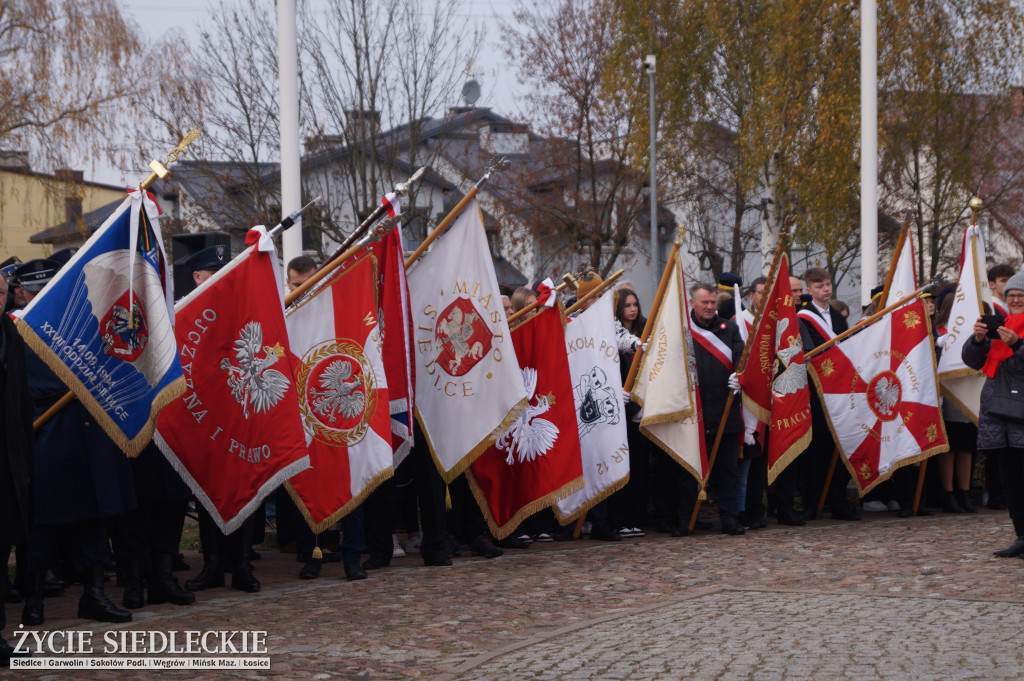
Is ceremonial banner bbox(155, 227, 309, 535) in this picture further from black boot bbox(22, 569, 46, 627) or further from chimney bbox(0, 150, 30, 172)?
chimney bbox(0, 150, 30, 172)

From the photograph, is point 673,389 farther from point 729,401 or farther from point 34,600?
point 34,600

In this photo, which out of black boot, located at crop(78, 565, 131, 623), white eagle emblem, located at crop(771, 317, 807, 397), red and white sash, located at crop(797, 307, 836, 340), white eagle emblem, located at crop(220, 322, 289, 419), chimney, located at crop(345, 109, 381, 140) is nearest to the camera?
black boot, located at crop(78, 565, 131, 623)

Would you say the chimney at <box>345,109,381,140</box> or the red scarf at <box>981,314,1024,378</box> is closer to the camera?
the red scarf at <box>981,314,1024,378</box>

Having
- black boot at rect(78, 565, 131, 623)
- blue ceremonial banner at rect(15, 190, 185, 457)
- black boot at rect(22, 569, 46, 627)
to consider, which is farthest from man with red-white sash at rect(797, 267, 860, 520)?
black boot at rect(22, 569, 46, 627)

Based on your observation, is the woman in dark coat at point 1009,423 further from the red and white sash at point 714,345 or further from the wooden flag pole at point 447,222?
the wooden flag pole at point 447,222

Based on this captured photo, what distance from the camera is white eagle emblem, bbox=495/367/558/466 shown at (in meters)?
9.14

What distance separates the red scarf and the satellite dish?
1922 cm

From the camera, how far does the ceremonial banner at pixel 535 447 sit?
29.6 feet

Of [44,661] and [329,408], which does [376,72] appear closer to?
[329,408]

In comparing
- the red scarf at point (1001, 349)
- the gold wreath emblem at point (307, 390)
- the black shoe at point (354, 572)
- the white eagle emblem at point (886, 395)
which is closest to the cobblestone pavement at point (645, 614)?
the black shoe at point (354, 572)

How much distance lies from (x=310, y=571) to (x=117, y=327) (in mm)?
2233

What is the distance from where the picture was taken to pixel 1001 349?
28.1ft

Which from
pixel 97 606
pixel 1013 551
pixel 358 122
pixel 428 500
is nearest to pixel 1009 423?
pixel 1013 551

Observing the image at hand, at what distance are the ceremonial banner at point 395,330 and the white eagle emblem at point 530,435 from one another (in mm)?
1109
